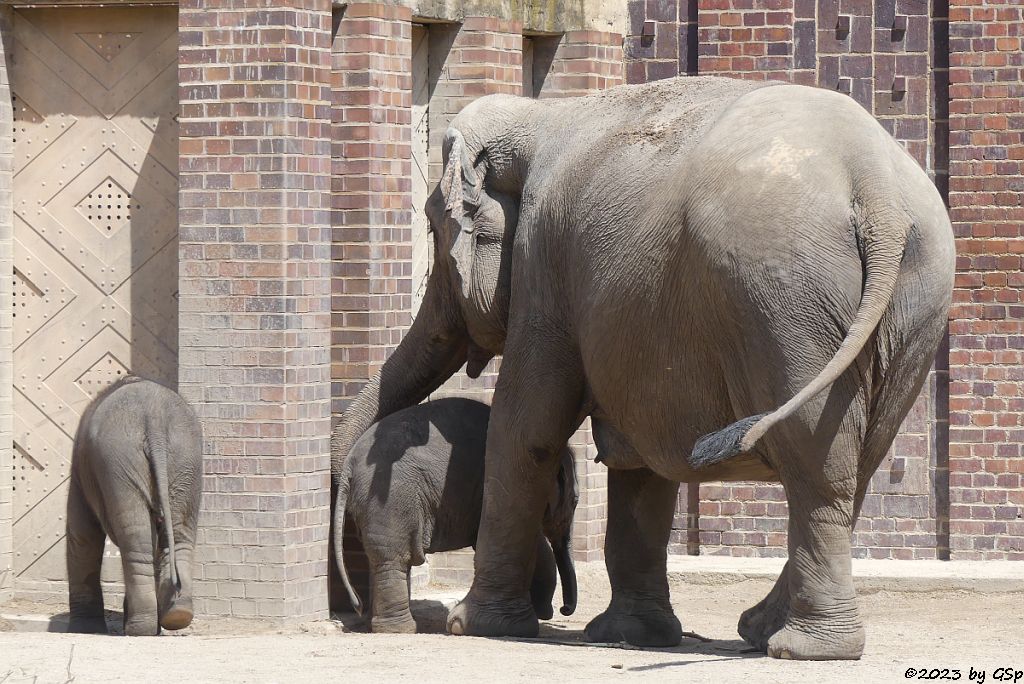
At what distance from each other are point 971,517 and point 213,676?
5.97 meters

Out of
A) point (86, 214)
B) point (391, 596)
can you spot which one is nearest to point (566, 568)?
point (391, 596)

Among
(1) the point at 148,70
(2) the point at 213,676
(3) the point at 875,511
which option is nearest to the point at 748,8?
(3) the point at 875,511

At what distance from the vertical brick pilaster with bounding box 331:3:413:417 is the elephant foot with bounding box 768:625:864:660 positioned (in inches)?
120

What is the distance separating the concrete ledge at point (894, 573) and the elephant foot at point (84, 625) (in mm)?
3690

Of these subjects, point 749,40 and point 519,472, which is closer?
point 519,472

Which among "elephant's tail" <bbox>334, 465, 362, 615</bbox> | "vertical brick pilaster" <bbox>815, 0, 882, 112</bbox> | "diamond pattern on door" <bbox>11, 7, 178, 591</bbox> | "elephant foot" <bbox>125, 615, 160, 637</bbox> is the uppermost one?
"vertical brick pilaster" <bbox>815, 0, 882, 112</bbox>

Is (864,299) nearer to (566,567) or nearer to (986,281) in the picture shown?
(566,567)

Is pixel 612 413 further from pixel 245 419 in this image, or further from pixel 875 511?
pixel 875 511

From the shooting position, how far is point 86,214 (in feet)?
34.1

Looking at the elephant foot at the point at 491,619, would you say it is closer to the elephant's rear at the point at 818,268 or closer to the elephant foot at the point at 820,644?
the elephant foot at the point at 820,644

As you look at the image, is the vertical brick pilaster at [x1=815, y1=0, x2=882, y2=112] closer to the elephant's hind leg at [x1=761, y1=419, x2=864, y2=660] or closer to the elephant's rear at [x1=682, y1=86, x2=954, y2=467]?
the elephant's rear at [x1=682, y1=86, x2=954, y2=467]

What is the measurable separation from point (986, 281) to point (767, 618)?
Result: 410cm

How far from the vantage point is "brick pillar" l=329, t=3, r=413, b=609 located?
10469mm

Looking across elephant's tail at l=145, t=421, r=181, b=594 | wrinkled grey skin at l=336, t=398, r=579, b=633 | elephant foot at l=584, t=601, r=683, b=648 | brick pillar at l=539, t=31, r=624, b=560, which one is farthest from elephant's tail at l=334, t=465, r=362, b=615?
brick pillar at l=539, t=31, r=624, b=560
